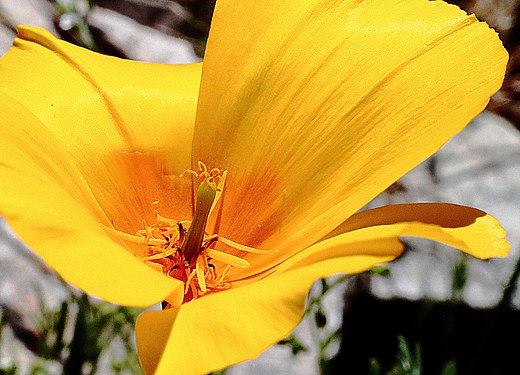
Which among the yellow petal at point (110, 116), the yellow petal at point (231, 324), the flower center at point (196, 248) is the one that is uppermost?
the yellow petal at point (231, 324)

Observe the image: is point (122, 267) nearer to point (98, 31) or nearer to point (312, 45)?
point (312, 45)

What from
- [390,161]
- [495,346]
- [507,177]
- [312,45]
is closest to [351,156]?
[390,161]

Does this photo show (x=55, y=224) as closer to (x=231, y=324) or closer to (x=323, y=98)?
(x=231, y=324)

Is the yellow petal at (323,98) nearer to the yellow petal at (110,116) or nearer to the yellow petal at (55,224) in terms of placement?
the yellow petal at (110,116)

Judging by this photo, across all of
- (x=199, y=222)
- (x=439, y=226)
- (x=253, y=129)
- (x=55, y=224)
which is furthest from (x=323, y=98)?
(x=55, y=224)

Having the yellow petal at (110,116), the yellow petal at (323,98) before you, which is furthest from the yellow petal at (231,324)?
the yellow petal at (110,116)
